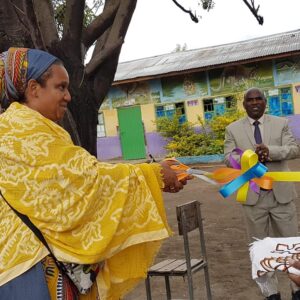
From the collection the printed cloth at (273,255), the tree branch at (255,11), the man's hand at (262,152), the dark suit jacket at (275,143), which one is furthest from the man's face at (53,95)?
the tree branch at (255,11)

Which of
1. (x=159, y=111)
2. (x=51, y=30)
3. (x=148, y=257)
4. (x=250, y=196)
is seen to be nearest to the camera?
(x=148, y=257)

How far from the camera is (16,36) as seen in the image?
301 centimetres

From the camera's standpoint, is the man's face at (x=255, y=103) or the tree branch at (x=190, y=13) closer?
the man's face at (x=255, y=103)

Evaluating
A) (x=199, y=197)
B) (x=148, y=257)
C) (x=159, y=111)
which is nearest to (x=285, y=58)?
(x=159, y=111)

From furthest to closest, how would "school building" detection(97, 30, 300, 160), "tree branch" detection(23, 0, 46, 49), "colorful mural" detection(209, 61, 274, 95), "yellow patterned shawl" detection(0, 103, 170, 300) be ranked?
"colorful mural" detection(209, 61, 274, 95), "school building" detection(97, 30, 300, 160), "tree branch" detection(23, 0, 46, 49), "yellow patterned shawl" detection(0, 103, 170, 300)

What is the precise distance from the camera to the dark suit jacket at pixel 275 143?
3471 millimetres

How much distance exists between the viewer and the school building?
14453mm

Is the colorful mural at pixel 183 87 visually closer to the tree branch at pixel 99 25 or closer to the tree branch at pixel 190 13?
the tree branch at pixel 190 13

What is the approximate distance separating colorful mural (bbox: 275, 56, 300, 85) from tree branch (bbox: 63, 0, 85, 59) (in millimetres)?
12056

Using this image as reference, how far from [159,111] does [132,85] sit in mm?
1445

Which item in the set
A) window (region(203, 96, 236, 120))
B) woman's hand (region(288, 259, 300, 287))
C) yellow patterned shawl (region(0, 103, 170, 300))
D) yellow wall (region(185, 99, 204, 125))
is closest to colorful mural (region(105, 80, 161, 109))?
yellow wall (region(185, 99, 204, 125))

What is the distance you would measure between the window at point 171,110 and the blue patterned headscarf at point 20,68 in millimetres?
14167

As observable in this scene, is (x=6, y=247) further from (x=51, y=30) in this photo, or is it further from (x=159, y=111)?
(x=159, y=111)

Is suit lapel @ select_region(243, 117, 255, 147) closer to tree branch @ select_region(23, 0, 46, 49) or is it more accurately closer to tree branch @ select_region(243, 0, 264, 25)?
tree branch @ select_region(23, 0, 46, 49)
